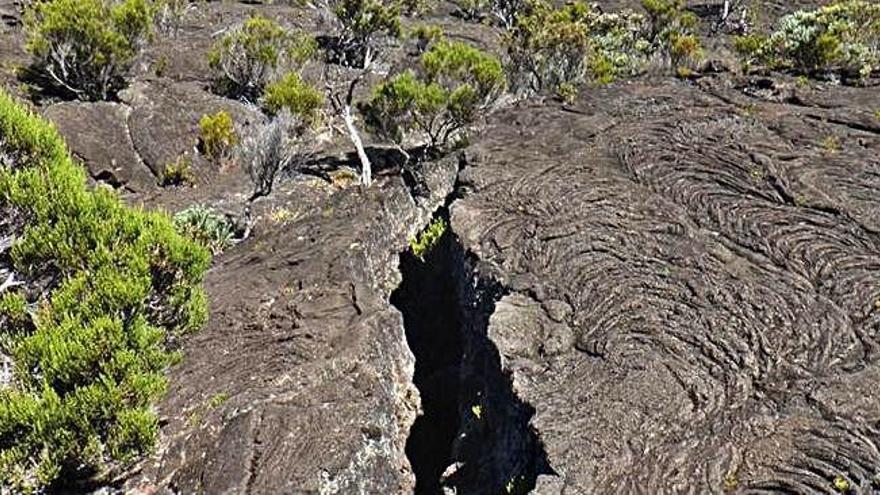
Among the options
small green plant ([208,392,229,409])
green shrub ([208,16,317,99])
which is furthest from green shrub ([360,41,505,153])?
small green plant ([208,392,229,409])

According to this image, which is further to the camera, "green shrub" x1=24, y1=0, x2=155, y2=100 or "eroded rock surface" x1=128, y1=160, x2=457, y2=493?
"green shrub" x1=24, y1=0, x2=155, y2=100

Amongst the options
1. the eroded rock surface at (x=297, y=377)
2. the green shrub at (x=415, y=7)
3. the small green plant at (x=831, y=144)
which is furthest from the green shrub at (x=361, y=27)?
the small green plant at (x=831, y=144)

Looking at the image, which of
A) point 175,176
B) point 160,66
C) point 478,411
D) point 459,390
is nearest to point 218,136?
point 175,176

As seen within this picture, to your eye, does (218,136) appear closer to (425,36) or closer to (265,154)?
(265,154)

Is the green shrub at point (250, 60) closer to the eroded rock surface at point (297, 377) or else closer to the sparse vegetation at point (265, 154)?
the sparse vegetation at point (265, 154)

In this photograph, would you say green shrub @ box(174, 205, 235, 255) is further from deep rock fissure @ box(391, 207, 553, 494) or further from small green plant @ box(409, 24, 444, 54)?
small green plant @ box(409, 24, 444, 54)
